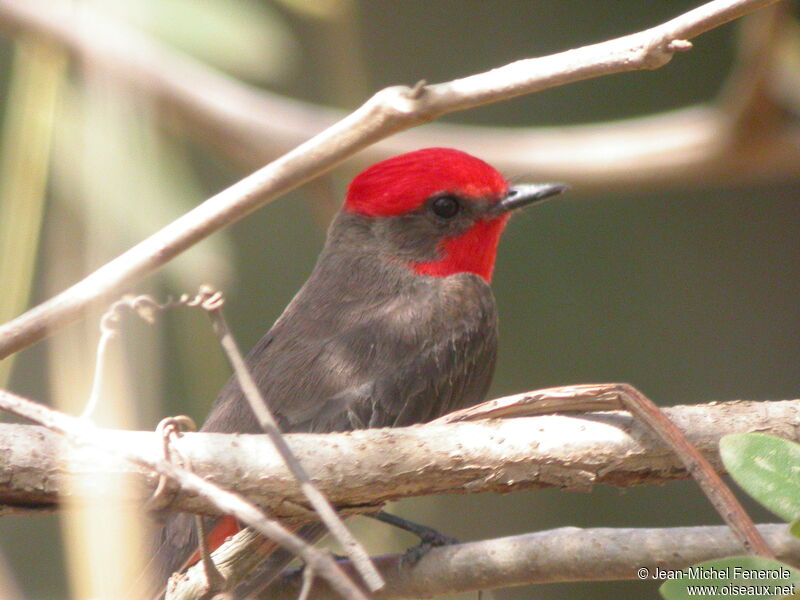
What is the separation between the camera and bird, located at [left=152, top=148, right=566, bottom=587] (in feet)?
9.43

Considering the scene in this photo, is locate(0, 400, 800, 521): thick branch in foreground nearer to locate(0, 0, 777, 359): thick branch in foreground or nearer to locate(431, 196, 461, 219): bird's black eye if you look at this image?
locate(0, 0, 777, 359): thick branch in foreground

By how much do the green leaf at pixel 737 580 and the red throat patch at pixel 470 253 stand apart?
218 centimetres

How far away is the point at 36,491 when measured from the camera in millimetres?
1807

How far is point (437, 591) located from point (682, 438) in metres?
0.78

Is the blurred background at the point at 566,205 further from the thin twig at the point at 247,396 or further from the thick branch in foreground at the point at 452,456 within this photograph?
the thin twig at the point at 247,396

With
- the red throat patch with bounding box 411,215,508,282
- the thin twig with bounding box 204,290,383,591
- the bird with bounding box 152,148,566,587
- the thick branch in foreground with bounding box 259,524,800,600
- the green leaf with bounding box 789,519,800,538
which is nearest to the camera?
the green leaf with bounding box 789,519,800,538

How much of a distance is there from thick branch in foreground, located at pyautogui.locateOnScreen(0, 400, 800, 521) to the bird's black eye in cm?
158

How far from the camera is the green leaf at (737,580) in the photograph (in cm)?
136

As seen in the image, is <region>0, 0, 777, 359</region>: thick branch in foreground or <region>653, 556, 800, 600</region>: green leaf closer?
<region>653, 556, 800, 600</region>: green leaf

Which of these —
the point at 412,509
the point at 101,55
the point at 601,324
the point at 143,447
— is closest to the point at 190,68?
the point at 101,55

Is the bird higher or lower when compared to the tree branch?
lower

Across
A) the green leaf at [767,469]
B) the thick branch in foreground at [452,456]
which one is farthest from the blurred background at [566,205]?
Answer: the green leaf at [767,469]

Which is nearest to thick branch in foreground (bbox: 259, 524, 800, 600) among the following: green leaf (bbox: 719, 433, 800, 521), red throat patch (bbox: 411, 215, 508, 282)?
green leaf (bbox: 719, 433, 800, 521)

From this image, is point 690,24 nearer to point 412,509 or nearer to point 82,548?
point 82,548
